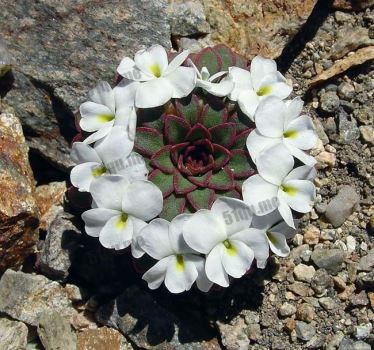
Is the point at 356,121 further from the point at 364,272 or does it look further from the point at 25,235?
the point at 25,235

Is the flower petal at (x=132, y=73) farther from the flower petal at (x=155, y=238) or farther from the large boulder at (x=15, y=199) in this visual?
the large boulder at (x=15, y=199)

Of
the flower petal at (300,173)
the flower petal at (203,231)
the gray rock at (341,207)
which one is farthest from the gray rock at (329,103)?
the flower petal at (203,231)

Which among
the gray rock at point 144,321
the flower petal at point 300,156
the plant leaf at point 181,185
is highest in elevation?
the flower petal at point 300,156

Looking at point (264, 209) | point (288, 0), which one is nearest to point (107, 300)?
point (264, 209)

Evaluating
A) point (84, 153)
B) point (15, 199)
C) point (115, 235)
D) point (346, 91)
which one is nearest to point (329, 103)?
point (346, 91)

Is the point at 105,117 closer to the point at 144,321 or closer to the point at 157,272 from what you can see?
the point at 157,272

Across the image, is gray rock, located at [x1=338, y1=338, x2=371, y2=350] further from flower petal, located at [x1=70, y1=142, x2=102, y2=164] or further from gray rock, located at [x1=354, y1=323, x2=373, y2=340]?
flower petal, located at [x1=70, y1=142, x2=102, y2=164]

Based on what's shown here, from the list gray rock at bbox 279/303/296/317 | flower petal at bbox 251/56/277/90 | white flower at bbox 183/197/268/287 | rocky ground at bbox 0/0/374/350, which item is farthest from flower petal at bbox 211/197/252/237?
gray rock at bbox 279/303/296/317
